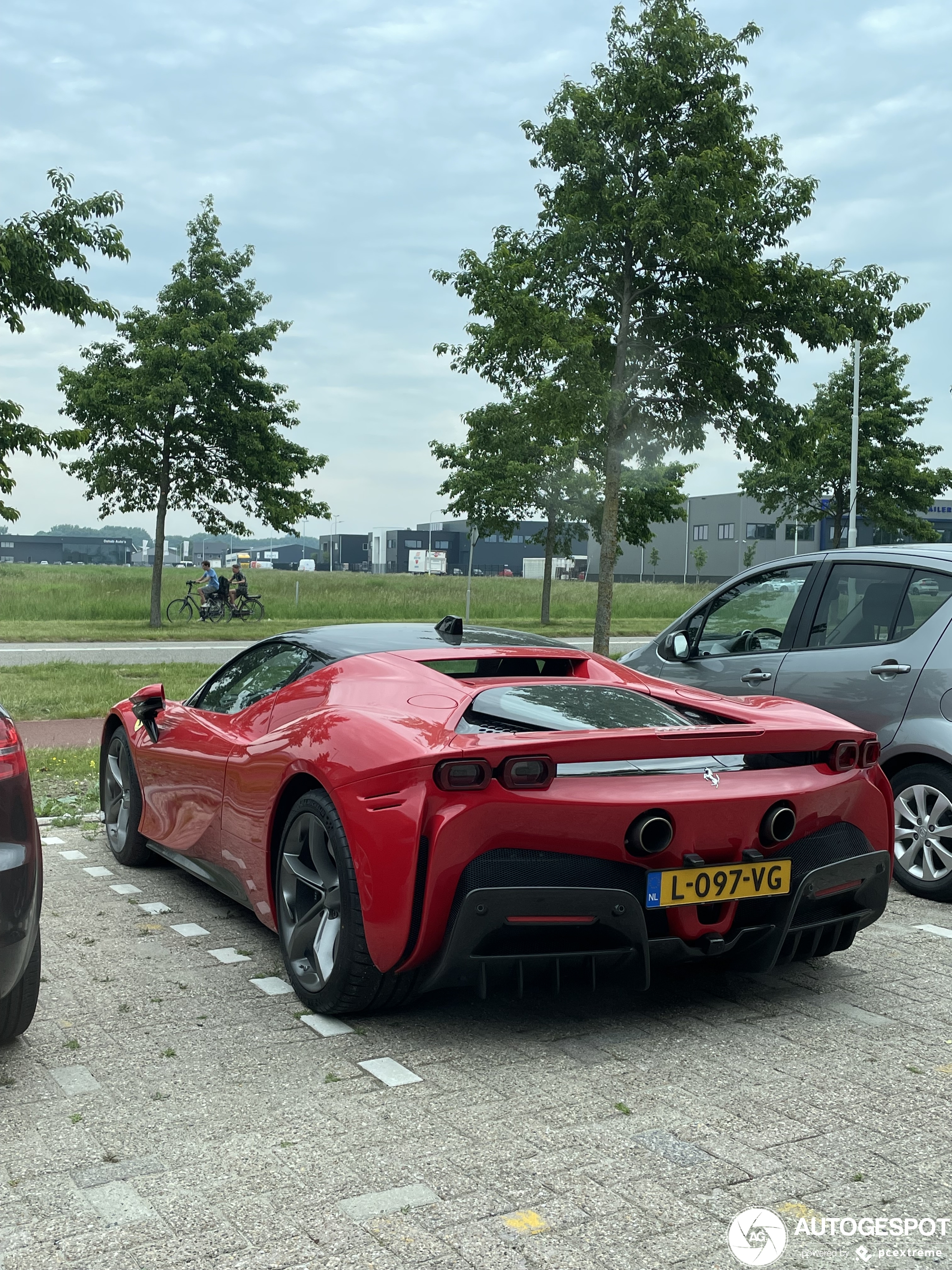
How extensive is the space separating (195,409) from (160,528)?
2637 millimetres

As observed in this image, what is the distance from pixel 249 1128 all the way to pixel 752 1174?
4.03ft

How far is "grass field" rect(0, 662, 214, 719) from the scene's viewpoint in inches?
483

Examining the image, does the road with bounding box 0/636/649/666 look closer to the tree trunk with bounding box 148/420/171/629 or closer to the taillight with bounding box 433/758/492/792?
the tree trunk with bounding box 148/420/171/629

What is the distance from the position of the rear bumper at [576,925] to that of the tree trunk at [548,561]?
89.8 ft

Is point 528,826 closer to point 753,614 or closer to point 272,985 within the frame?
point 272,985

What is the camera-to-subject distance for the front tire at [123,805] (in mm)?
5863

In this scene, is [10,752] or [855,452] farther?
[855,452]

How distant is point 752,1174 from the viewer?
9.24 feet

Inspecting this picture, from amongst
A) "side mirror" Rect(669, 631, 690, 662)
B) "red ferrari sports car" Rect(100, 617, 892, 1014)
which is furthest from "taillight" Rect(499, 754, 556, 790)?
"side mirror" Rect(669, 631, 690, 662)

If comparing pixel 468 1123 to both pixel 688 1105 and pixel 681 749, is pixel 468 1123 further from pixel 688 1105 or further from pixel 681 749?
pixel 681 749

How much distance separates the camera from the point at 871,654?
609cm

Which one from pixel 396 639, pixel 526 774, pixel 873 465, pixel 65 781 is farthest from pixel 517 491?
pixel 526 774

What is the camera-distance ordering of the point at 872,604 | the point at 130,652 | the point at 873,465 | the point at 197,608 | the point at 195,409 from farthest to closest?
the point at 873,465 < the point at 197,608 < the point at 195,409 < the point at 130,652 < the point at 872,604

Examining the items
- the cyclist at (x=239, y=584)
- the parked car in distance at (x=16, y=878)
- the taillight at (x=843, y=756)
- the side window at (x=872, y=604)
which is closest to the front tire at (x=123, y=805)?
the parked car in distance at (x=16, y=878)
